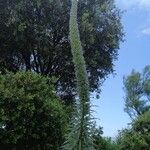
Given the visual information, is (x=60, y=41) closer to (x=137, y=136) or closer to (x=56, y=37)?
(x=56, y=37)

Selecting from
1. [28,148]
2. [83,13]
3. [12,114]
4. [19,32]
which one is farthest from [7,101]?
[83,13]

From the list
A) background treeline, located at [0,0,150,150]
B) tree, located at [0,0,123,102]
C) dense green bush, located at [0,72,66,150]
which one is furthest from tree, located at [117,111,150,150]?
dense green bush, located at [0,72,66,150]

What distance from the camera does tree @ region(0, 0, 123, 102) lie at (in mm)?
28969

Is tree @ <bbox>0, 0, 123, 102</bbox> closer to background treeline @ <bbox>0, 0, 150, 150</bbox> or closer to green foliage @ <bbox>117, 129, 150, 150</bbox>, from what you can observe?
background treeline @ <bbox>0, 0, 150, 150</bbox>

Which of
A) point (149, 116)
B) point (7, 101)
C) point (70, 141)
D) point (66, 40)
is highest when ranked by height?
point (66, 40)

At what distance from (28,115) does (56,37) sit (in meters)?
12.5

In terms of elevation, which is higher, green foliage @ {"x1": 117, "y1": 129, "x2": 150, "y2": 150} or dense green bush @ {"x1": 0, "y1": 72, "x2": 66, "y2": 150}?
green foliage @ {"x1": 117, "y1": 129, "x2": 150, "y2": 150}

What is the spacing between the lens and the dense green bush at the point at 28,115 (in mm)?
17859

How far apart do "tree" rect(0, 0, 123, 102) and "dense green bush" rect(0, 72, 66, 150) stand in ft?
31.0

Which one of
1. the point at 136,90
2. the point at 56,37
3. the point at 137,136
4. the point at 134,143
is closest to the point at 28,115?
the point at 56,37

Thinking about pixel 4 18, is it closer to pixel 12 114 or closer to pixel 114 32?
pixel 114 32

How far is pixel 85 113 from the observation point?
7.00 metres

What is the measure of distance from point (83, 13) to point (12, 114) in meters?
13.1

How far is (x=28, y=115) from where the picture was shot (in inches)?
712
